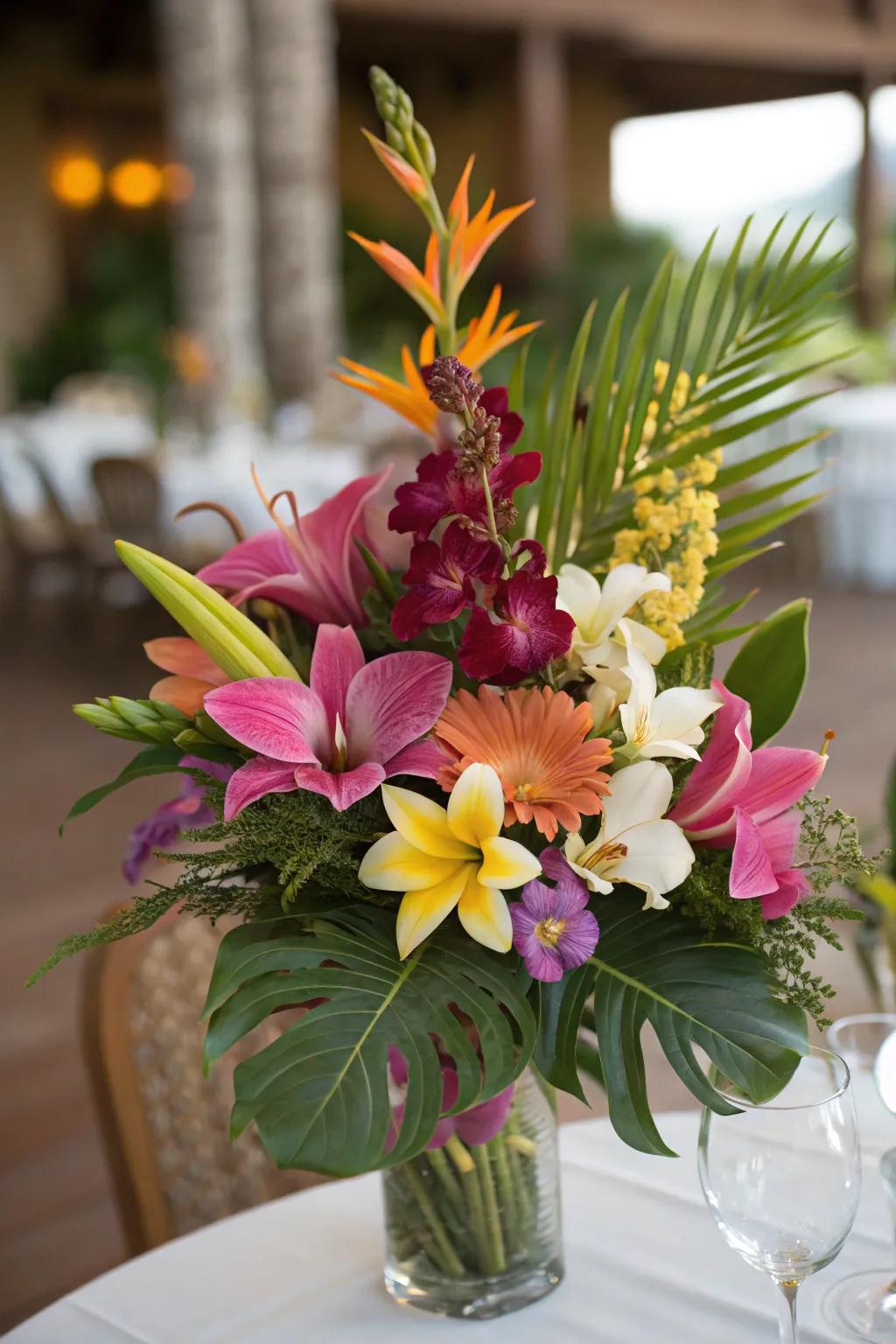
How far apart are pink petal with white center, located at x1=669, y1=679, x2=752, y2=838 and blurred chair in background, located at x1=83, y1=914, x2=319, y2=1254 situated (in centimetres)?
72

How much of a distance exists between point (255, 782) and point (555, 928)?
0.16m

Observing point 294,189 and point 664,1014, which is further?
point 294,189

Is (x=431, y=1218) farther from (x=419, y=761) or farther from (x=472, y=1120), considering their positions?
(x=419, y=761)

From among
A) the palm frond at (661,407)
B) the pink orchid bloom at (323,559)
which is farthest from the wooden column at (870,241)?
the pink orchid bloom at (323,559)

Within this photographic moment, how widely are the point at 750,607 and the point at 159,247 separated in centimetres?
564

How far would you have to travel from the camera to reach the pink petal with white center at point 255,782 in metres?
0.66

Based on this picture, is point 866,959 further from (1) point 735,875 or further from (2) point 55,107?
(2) point 55,107

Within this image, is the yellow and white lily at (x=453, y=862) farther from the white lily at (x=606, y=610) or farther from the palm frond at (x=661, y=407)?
the palm frond at (x=661, y=407)

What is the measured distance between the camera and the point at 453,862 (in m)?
0.70

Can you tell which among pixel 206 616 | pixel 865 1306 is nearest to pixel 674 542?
pixel 206 616

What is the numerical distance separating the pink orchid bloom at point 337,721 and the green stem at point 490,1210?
0.26 m

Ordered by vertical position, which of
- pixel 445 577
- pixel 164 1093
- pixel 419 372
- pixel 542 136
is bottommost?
pixel 164 1093

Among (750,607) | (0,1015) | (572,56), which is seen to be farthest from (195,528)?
(572,56)

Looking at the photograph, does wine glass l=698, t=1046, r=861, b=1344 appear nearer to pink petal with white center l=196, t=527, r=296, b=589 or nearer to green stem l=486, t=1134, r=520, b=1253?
green stem l=486, t=1134, r=520, b=1253
